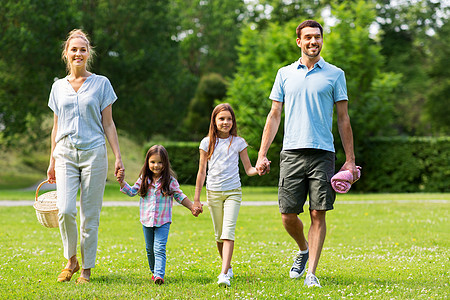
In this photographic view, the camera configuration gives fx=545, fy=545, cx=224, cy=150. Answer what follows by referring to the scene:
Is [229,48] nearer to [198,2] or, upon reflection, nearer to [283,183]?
[198,2]

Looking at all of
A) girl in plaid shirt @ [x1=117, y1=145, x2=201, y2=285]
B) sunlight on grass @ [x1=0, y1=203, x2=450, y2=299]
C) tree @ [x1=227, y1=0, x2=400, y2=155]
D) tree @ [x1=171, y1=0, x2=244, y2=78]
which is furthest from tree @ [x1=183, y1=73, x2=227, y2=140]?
girl in plaid shirt @ [x1=117, y1=145, x2=201, y2=285]

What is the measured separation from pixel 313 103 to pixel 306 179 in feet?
2.38

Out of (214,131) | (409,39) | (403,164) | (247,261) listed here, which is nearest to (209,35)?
(409,39)

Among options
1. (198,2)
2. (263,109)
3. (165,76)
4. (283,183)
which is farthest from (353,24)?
(198,2)

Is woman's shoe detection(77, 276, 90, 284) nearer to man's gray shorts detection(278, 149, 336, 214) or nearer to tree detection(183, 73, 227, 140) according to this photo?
man's gray shorts detection(278, 149, 336, 214)

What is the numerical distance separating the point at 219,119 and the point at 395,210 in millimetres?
10372

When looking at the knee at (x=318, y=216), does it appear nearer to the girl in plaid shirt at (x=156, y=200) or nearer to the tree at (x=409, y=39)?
the girl in plaid shirt at (x=156, y=200)

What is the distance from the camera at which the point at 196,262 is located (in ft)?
21.8

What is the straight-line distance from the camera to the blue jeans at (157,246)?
5.29 metres

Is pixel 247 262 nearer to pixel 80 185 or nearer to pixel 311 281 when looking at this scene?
pixel 311 281

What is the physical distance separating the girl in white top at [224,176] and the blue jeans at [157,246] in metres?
0.44

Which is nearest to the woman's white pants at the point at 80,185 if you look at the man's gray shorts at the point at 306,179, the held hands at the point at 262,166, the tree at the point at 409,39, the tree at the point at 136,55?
the held hands at the point at 262,166

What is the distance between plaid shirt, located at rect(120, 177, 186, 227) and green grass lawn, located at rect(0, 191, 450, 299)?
61 cm

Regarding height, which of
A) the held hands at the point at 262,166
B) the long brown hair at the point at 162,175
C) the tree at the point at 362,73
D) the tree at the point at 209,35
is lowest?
the long brown hair at the point at 162,175
